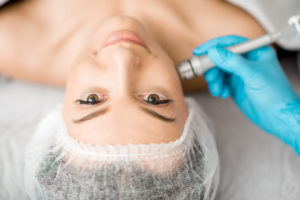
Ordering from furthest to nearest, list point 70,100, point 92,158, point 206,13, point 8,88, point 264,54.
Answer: point 8,88 → point 206,13 → point 264,54 → point 70,100 → point 92,158

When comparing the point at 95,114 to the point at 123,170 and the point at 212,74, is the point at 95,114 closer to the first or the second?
the point at 123,170

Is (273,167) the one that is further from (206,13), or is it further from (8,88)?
(8,88)

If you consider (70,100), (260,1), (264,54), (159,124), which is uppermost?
(260,1)

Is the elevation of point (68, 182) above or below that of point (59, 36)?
below

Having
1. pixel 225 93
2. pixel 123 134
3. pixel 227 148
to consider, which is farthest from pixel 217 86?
pixel 123 134

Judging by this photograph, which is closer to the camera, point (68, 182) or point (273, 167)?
point (68, 182)

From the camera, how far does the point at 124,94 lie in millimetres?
821

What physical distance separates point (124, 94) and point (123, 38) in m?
0.20

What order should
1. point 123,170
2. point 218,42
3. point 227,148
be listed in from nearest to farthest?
point 123,170, point 218,42, point 227,148

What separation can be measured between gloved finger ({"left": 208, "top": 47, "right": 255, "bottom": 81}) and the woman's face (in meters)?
0.14

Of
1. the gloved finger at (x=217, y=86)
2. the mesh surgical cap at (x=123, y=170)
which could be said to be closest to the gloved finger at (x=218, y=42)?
the gloved finger at (x=217, y=86)

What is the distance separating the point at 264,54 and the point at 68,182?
0.80 meters

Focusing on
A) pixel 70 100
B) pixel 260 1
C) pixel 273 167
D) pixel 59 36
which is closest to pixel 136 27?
pixel 70 100

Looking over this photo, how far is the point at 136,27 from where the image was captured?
3.21 feet
